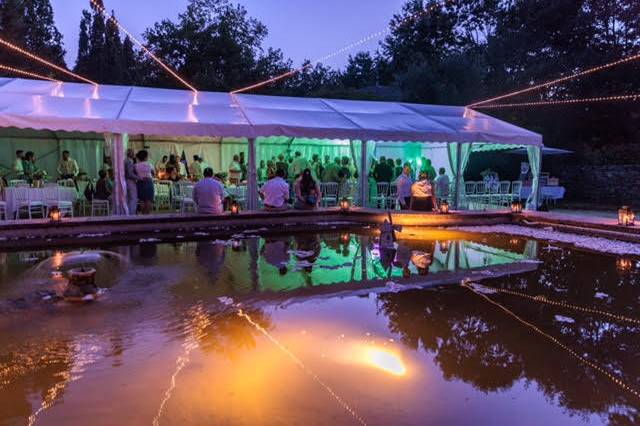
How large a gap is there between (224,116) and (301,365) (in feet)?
28.4

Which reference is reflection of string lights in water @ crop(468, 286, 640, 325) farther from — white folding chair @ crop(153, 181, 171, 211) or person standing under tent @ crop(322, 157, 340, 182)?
white folding chair @ crop(153, 181, 171, 211)

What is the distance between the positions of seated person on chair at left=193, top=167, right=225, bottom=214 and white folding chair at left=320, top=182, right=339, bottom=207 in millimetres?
3787

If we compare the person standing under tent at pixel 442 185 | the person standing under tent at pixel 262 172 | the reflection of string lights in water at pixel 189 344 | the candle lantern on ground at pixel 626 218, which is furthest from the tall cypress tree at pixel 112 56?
the reflection of string lights in water at pixel 189 344

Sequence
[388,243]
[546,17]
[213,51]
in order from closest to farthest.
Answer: [388,243], [546,17], [213,51]

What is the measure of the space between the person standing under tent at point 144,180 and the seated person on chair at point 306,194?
3012 millimetres

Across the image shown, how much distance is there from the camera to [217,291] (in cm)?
535

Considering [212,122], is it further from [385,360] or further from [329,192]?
[385,360]

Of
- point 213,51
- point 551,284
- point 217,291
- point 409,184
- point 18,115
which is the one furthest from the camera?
point 213,51

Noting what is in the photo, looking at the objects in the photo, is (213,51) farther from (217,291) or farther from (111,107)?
(217,291)

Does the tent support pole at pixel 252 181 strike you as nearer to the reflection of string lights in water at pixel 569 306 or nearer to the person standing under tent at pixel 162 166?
the person standing under tent at pixel 162 166

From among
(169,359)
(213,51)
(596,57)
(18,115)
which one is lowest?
(169,359)

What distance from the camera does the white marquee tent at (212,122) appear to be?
33.0 ft

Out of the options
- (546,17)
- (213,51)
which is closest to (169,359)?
(546,17)

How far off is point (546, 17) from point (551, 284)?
20789 millimetres
